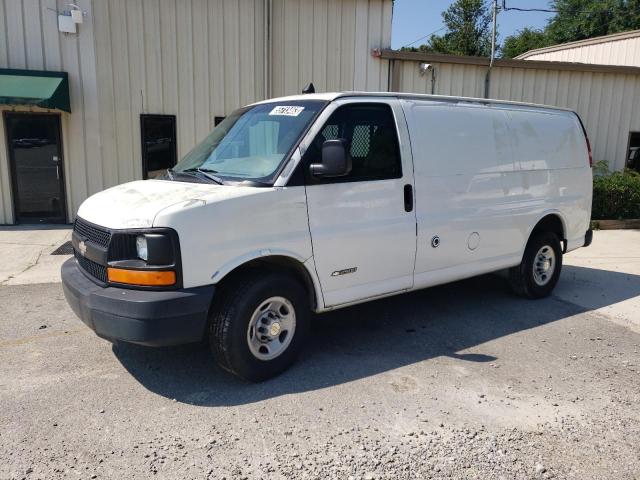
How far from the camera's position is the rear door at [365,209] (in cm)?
425

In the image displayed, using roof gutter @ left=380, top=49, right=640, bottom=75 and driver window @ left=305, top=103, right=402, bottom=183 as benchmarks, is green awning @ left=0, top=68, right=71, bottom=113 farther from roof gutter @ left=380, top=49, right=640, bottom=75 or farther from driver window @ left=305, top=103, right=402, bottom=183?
driver window @ left=305, top=103, right=402, bottom=183

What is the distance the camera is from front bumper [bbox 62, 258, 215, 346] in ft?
11.6

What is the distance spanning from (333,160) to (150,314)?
5.57 feet

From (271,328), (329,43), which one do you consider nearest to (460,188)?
(271,328)

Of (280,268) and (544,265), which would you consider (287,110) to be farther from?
(544,265)

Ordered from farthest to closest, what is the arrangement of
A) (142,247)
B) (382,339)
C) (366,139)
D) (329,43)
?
(329,43)
(382,339)
(366,139)
(142,247)

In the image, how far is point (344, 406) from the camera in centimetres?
378

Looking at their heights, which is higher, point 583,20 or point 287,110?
point 583,20

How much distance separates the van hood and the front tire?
2.18ft

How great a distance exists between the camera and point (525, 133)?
5.99m

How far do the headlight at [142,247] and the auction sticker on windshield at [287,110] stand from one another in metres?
1.66

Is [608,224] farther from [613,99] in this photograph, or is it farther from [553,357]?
[553,357]

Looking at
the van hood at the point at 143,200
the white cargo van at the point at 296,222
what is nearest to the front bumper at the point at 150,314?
the white cargo van at the point at 296,222

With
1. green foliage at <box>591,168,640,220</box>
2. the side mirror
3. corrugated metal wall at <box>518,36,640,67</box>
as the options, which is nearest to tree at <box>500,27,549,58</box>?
corrugated metal wall at <box>518,36,640,67</box>
